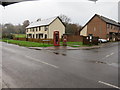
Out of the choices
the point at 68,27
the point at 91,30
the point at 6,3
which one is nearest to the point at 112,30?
the point at 91,30

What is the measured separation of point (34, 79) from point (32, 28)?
156ft

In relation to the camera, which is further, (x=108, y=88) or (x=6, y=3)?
(x=108, y=88)

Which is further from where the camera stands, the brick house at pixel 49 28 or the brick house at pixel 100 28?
the brick house at pixel 49 28

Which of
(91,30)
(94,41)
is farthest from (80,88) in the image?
(91,30)

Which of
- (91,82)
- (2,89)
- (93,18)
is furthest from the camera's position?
(93,18)

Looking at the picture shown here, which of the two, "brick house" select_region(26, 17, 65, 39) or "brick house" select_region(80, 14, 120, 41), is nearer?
"brick house" select_region(80, 14, 120, 41)

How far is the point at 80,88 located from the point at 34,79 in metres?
1.98

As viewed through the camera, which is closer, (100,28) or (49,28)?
(49,28)

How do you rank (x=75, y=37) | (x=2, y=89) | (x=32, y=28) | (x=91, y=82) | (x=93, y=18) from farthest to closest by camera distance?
(x=32, y=28) → (x=93, y=18) → (x=75, y=37) → (x=91, y=82) → (x=2, y=89)

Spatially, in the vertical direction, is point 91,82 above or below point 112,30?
below

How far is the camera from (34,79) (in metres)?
5.53

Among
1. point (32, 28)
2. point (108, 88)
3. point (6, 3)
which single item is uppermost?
point (32, 28)

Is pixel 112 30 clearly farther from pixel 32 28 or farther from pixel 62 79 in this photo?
pixel 62 79

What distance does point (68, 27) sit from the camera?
59969mm
